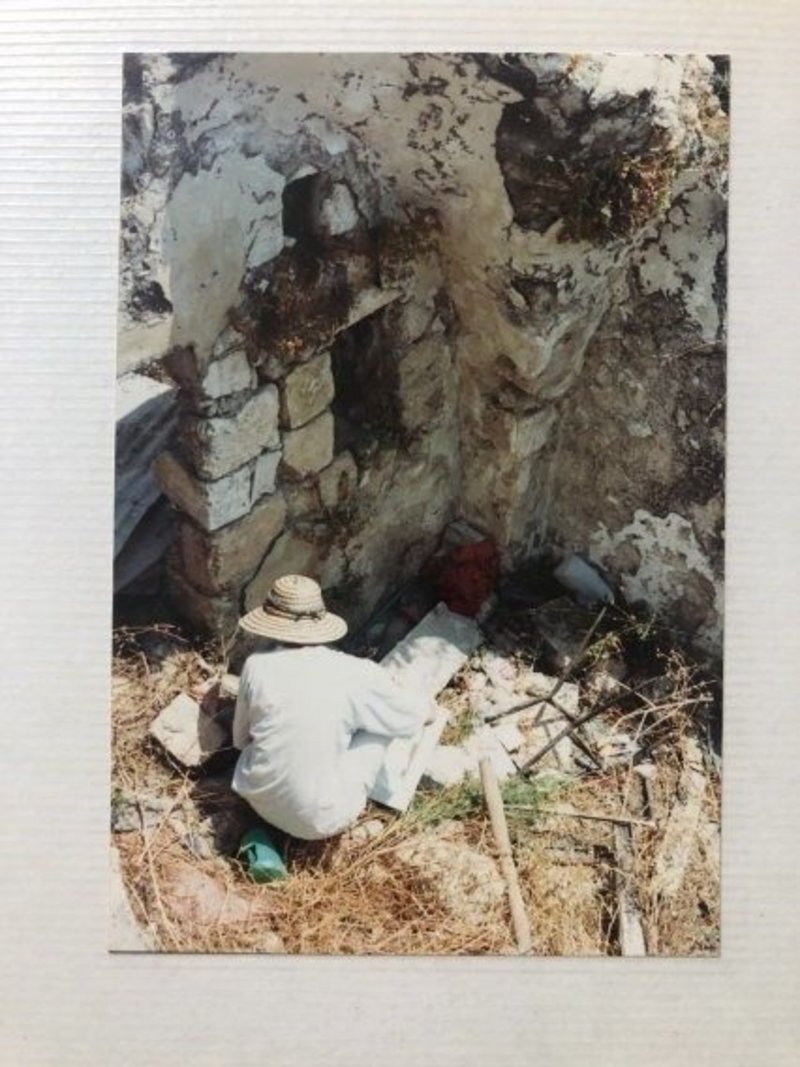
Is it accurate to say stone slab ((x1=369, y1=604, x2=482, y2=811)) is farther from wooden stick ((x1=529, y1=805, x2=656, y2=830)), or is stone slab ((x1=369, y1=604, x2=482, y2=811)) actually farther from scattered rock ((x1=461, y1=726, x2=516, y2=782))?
wooden stick ((x1=529, y1=805, x2=656, y2=830))

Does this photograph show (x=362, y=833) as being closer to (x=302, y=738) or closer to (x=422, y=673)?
(x=302, y=738)

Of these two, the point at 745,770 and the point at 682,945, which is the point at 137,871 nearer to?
the point at 682,945

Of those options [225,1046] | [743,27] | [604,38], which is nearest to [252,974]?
[225,1046]

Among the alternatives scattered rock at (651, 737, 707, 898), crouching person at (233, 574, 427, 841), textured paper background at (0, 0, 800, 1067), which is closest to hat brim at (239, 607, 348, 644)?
crouching person at (233, 574, 427, 841)

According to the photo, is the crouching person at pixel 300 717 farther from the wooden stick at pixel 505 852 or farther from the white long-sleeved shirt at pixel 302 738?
the wooden stick at pixel 505 852

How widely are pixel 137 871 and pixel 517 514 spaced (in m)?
1.39

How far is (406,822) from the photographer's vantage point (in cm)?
262

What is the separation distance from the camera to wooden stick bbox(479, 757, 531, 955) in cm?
236

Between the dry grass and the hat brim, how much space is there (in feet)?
0.85

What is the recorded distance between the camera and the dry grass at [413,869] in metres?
2.34

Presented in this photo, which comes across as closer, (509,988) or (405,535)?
(509,988)

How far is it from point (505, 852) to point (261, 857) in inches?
22.0

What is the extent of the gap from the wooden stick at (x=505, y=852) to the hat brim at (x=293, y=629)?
0.51m

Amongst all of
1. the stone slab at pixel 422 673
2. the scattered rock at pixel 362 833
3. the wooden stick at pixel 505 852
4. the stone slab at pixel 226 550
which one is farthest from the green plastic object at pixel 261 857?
the stone slab at pixel 226 550
